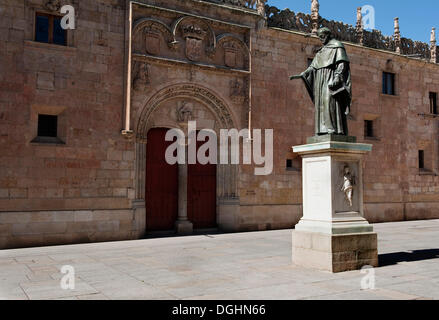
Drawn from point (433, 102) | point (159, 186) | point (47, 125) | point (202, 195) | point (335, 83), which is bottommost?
point (202, 195)

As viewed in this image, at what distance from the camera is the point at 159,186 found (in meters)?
13.2

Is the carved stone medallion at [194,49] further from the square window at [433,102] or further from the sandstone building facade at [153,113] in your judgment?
the square window at [433,102]

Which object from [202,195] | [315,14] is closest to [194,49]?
[202,195]

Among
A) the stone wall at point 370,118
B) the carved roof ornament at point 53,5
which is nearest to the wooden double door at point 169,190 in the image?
the stone wall at point 370,118

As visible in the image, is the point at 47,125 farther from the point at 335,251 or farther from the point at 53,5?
the point at 335,251

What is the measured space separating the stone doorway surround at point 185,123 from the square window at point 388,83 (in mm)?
8139

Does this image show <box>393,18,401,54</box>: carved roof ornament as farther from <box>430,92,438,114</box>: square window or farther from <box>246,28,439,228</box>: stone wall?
<box>430,92,438,114</box>: square window

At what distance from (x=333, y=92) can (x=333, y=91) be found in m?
0.03

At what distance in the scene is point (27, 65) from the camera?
431 inches

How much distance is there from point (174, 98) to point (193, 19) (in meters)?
2.67

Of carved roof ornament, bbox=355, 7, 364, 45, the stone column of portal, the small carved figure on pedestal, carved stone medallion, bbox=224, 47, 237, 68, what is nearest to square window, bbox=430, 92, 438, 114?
carved roof ornament, bbox=355, 7, 364, 45

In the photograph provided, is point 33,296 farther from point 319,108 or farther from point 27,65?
point 27,65

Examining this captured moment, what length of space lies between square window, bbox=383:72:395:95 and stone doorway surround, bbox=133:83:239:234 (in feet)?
26.7

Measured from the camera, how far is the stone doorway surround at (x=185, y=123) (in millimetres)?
12391
